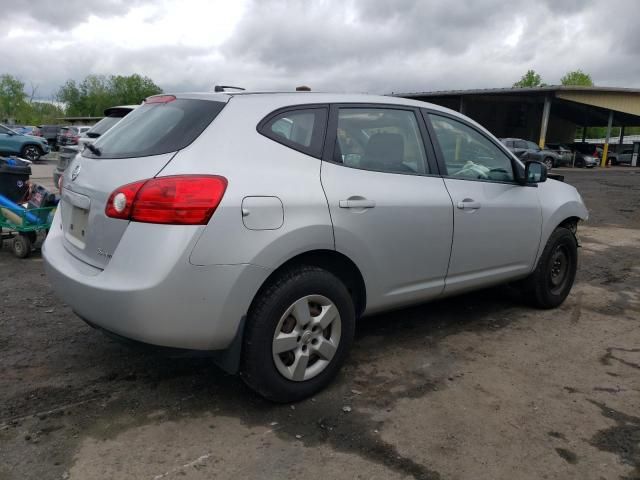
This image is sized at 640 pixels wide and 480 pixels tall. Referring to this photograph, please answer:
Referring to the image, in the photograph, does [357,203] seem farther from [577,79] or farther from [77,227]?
[577,79]

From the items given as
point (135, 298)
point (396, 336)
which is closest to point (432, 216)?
point (396, 336)

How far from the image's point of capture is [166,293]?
2604mm

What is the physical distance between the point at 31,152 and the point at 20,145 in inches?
19.5

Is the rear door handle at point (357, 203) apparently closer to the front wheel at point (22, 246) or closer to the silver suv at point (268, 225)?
the silver suv at point (268, 225)

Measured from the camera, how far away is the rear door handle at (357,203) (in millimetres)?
3139

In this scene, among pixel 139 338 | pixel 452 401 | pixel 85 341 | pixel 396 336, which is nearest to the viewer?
pixel 139 338

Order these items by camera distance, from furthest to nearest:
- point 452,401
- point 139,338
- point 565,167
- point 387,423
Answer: point 565,167 < point 452,401 < point 387,423 < point 139,338

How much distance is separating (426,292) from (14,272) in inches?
173

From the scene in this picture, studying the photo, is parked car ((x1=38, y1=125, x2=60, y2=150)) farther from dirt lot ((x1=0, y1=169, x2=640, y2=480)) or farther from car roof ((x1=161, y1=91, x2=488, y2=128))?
car roof ((x1=161, y1=91, x2=488, y2=128))

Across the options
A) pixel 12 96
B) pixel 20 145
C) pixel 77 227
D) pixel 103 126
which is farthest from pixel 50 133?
pixel 12 96

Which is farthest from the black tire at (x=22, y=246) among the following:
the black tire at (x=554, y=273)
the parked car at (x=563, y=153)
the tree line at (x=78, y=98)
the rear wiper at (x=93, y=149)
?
the tree line at (x=78, y=98)

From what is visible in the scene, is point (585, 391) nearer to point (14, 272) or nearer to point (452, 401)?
point (452, 401)

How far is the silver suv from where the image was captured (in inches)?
104

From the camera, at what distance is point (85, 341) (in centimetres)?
395
